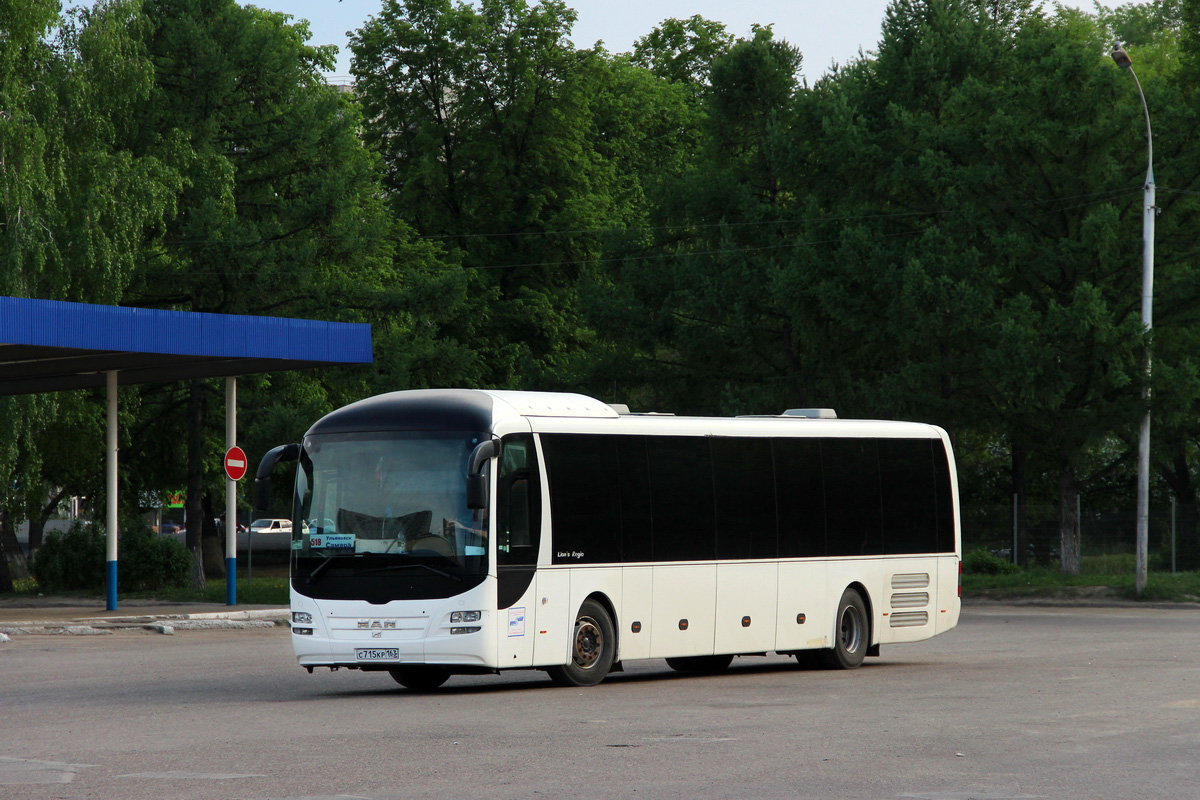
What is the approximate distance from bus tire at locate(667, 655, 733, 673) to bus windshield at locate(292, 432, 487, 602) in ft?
14.4

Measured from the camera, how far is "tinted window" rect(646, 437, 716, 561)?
17016 millimetres

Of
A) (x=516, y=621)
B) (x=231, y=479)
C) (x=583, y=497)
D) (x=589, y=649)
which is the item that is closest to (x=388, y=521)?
(x=516, y=621)

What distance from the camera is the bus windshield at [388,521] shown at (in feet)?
49.7

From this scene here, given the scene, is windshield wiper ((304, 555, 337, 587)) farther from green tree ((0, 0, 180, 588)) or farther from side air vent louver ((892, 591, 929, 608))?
green tree ((0, 0, 180, 588))

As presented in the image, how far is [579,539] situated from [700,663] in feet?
12.0

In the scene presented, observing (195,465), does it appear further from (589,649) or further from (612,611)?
(589,649)

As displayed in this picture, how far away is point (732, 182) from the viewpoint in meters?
45.7

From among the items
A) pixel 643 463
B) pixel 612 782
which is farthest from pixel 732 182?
pixel 612 782

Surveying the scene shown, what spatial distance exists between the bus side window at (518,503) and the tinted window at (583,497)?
0.73ft

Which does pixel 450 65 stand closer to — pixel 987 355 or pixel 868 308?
pixel 868 308

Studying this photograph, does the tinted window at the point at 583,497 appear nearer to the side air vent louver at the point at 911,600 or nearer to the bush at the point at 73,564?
the side air vent louver at the point at 911,600

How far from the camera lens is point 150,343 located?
26.2 meters

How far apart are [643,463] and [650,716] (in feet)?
14.1

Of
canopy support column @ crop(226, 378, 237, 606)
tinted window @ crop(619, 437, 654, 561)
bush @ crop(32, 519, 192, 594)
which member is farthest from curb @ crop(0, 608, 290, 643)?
tinted window @ crop(619, 437, 654, 561)
